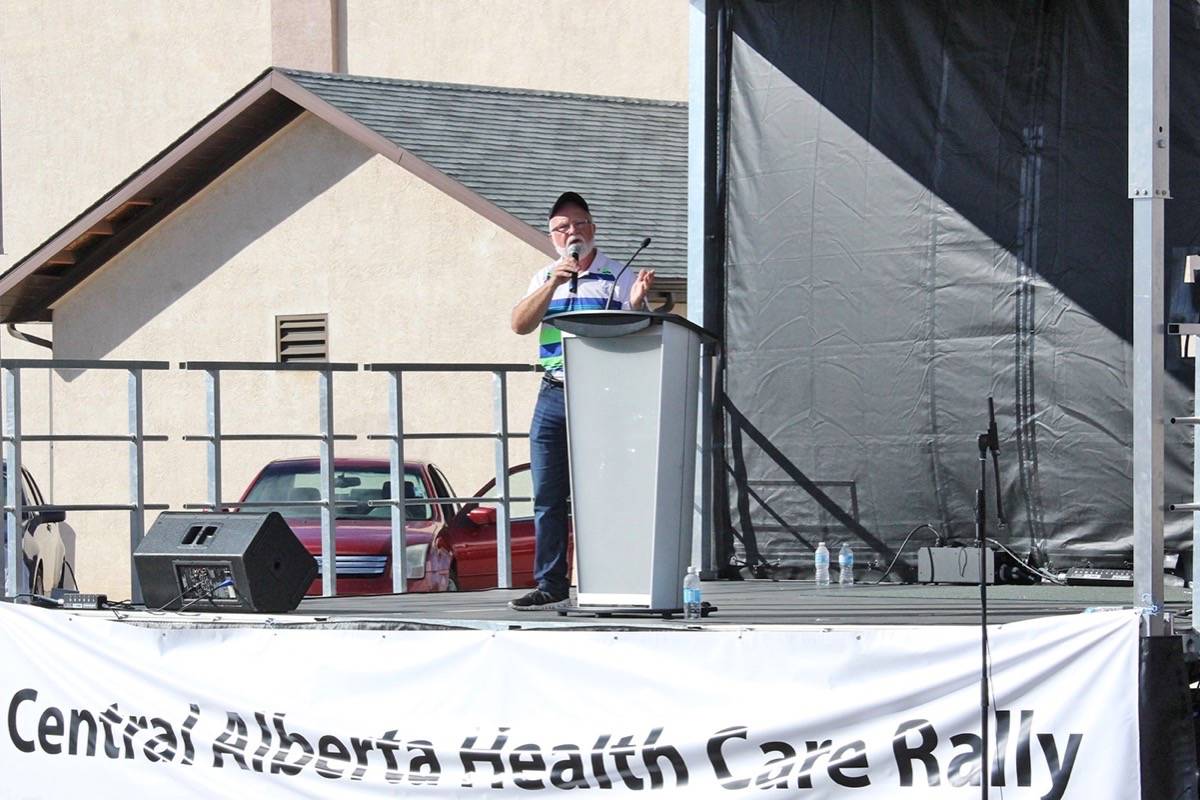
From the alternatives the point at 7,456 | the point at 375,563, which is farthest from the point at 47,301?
the point at 7,456

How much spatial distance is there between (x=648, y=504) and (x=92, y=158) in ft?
76.2

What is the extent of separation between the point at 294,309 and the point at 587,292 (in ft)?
45.1

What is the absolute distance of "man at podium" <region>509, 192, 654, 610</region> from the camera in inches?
313

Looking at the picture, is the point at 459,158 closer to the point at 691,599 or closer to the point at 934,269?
the point at 934,269

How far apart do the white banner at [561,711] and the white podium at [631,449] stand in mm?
683

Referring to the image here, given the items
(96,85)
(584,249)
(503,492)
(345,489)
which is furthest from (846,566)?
(96,85)

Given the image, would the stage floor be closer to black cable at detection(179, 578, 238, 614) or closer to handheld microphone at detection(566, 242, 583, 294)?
black cable at detection(179, 578, 238, 614)

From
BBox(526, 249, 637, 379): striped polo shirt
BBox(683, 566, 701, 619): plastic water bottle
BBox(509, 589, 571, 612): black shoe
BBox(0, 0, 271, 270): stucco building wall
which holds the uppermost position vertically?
BBox(0, 0, 271, 270): stucco building wall

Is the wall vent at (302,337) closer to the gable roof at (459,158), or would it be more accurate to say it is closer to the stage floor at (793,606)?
the gable roof at (459,158)

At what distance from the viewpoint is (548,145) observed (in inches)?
839

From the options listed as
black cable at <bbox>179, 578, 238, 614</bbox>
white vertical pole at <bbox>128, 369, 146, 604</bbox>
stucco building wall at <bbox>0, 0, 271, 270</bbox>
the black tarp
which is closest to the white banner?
black cable at <bbox>179, 578, 238, 614</bbox>

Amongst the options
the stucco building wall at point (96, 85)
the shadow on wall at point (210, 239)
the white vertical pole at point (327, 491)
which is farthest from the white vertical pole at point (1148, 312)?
the stucco building wall at point (96, 85)

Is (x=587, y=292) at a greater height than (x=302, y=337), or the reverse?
(x=302, y=337)

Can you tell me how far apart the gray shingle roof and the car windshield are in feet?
13.9
